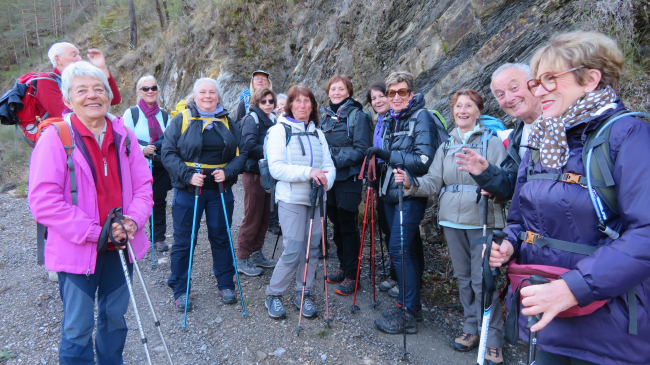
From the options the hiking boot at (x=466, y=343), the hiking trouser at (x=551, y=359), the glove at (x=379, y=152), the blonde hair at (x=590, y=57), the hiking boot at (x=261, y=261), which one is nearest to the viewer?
the blonde hair at (x=590, y=57)

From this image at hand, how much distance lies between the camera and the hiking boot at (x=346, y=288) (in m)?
4.83

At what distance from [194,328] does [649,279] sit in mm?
4003

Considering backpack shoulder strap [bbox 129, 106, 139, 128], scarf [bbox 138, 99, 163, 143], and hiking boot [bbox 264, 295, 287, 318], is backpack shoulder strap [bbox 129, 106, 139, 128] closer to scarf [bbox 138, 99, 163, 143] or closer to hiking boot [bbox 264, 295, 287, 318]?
scarf [bbox 138, 99, 163, 143]

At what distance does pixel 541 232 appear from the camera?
1851 millimetres

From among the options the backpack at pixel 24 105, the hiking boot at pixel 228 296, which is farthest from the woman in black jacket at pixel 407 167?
the backpack at pixel 24 105

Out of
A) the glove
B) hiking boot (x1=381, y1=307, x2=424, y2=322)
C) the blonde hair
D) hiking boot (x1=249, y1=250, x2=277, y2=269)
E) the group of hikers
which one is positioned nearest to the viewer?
the group of hikers

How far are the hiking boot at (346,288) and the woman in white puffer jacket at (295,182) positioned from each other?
1.97ft

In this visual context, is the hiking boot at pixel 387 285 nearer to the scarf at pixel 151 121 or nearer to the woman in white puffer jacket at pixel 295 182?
the woman in white puffer jacket at pixel 295 182

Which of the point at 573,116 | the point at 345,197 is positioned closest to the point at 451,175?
the point at 345,197

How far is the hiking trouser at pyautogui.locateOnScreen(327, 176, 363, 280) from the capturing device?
4.84m

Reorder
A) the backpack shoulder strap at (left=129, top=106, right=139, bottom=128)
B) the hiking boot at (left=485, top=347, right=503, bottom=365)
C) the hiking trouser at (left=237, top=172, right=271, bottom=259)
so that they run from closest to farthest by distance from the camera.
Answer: the hiking boot at (left=485, top=347, right=503, bottom=365), the hiking trouser at (left=237, top=172, right=271, bottom=259), the backpack shoulder strap at (left=129, top=106, right=139, bottom=128)

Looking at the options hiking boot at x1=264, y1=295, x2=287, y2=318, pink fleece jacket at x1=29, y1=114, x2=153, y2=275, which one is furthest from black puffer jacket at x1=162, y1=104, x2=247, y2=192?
pink fleece jacket at x1=29, y1=114, x2=153, y2=275

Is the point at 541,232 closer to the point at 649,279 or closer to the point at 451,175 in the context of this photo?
the point at 649,279

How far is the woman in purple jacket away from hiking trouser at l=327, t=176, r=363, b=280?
2.89 meters
